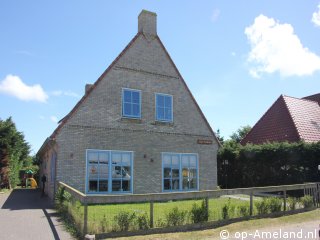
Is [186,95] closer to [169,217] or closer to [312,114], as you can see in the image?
[169,217]

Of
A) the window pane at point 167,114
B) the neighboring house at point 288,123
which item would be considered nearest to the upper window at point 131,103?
the window pane at point 167,114

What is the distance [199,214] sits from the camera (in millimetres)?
10867

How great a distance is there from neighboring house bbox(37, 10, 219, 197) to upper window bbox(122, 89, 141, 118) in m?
0.03

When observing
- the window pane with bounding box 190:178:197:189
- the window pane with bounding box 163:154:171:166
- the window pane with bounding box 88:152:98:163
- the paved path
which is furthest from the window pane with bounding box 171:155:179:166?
the paved path

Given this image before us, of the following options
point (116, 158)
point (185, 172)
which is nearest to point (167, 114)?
point (185, 172)

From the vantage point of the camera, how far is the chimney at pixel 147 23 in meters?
19.1

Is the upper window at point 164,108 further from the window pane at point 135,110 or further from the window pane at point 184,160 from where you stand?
the window pane at point 184,160

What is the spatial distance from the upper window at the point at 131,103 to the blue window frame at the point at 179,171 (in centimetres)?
275

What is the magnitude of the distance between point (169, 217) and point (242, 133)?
179 ft

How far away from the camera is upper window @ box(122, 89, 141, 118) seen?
17.8 m

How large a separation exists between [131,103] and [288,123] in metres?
13.3

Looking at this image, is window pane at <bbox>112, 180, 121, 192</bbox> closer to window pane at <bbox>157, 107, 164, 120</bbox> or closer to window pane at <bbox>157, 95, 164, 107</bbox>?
window pane at <bbox>157, 107, 164, 120</bbox>

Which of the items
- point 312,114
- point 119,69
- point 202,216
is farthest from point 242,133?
point 202,216

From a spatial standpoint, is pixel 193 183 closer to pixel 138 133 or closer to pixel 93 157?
pixel 138 133
